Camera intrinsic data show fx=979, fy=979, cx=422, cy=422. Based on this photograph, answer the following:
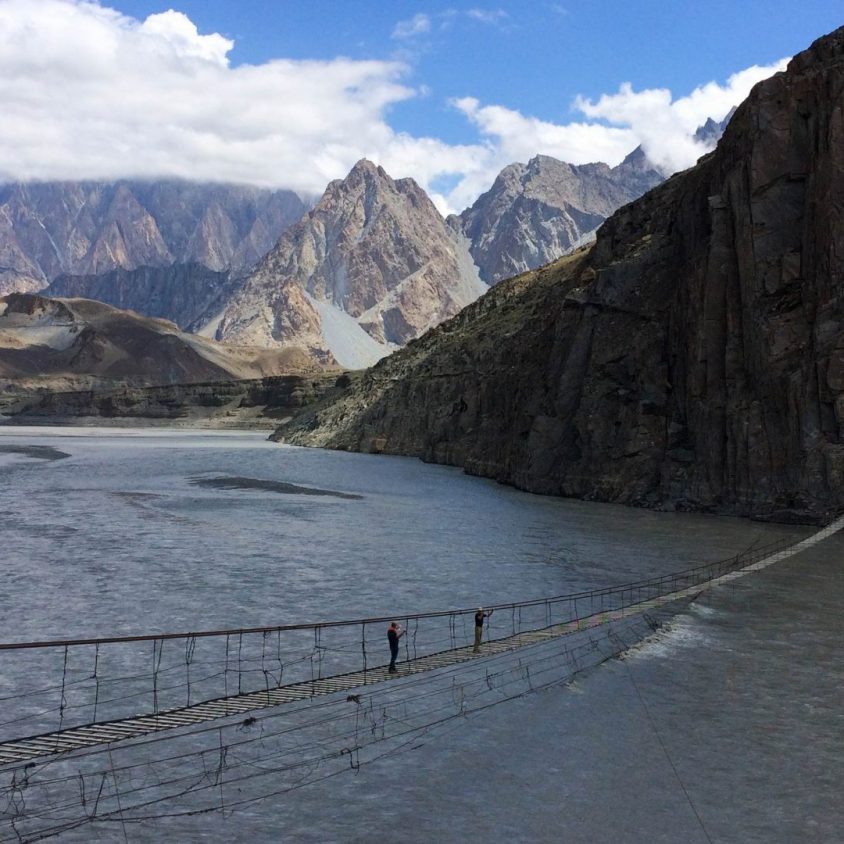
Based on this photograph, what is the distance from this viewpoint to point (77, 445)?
641 ft

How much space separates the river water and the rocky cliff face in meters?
5.23

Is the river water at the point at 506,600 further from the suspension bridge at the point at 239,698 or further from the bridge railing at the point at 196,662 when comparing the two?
the bridge railing at the point at 196,662

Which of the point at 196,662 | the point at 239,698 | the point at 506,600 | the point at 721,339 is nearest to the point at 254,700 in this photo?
the point at 239,698

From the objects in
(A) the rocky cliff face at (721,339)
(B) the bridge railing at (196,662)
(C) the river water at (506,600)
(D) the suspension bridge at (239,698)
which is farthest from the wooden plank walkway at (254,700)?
(A) the rocky cliff face at (721,339)

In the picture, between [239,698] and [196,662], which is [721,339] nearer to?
[196,662]

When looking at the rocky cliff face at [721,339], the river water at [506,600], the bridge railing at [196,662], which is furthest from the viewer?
the rocky cliff face at [721,339]

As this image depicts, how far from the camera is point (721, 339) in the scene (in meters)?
85.5

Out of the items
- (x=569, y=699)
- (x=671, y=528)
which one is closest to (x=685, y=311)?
(x=671, y=528)

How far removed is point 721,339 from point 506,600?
46.4 metres

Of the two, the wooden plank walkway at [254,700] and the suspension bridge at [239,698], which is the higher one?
the wooden plank walkway at [254,700]

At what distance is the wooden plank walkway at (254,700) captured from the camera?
2586 centimetres

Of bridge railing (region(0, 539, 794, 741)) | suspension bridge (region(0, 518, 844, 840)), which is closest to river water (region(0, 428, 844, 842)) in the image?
suspension bridge (region(0, 518, 844, 840))

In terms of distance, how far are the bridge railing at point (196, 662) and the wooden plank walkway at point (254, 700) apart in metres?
0.64

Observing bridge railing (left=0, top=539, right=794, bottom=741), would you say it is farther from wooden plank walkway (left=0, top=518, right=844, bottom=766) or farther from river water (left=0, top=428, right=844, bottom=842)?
river water (left=0, top=428, right=844, bottom=842)
